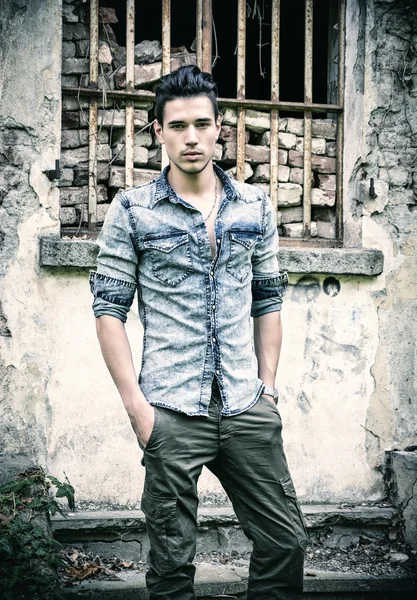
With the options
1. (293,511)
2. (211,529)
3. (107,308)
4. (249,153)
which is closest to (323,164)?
(249,153)

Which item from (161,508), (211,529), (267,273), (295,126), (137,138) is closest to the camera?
(161,508)

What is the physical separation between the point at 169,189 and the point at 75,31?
7.36 feet

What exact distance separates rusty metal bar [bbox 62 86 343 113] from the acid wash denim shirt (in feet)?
6.45

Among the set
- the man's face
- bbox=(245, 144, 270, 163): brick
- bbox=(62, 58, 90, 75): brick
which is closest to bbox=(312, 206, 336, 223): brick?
bbox=(245, 144, 270, 163): brick

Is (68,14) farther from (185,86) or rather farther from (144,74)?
(185,86)

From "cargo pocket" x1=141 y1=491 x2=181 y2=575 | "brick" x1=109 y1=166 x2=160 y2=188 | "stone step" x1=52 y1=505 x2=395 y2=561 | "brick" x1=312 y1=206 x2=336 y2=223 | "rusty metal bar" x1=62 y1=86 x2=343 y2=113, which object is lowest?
"stone step" x1=52 y1=505 x2=395 y2=561

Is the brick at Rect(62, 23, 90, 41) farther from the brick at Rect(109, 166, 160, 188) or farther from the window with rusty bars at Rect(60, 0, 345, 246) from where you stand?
the brick at Rect(109, 166, 160, 188)

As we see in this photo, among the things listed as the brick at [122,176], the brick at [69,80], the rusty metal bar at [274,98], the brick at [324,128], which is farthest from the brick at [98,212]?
the brick at [324,128]

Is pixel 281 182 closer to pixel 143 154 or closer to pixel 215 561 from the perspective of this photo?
pixel 143 154

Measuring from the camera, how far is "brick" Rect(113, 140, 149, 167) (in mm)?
4633

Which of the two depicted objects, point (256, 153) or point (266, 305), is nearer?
point (266, 305)

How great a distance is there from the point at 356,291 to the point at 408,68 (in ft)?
4.71

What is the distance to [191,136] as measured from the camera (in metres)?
2.75

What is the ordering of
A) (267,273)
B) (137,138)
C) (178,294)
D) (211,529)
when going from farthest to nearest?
(137,138) → (211,529) → (267,273) → (178,294)
